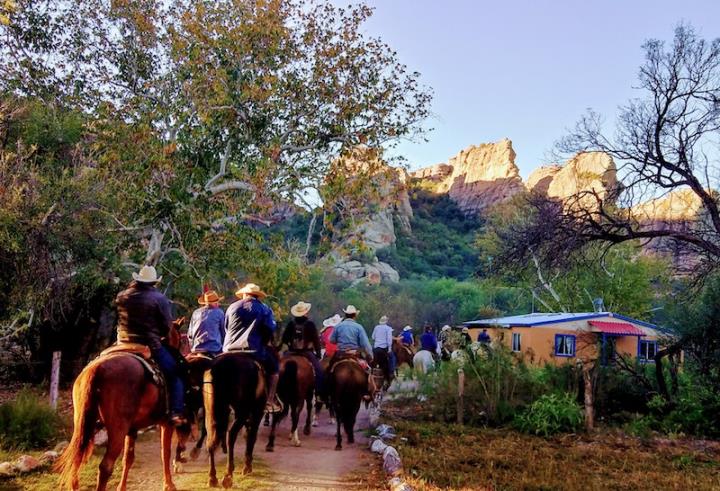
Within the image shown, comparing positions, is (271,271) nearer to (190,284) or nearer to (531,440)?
(190,284)

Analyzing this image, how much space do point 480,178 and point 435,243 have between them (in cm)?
3238

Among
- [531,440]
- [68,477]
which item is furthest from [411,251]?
[68,477]

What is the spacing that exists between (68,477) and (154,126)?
33.5 feet

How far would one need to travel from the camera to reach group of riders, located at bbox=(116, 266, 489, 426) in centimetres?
734

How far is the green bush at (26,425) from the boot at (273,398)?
304 centimetres

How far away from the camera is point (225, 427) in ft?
26.8

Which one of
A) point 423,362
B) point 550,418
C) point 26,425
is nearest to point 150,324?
point 26,425

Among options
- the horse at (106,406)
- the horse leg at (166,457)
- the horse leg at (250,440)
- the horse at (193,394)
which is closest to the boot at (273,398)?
the horse leg at (250,440)

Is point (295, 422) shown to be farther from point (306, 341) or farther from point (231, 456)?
point (231, 456)

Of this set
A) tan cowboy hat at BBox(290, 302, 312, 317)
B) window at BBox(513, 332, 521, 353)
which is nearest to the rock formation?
window at BBox(513, 332, 521, 353)

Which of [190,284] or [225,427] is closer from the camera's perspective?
[225,427]

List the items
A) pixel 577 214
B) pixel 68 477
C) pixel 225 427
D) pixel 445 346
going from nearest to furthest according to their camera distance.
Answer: pixel 68 477
pixel 225 427
pixel 577 214
pixel 445 346

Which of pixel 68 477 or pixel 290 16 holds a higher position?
pixel 290 16

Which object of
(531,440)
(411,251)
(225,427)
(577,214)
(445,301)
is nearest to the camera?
(225,427)
